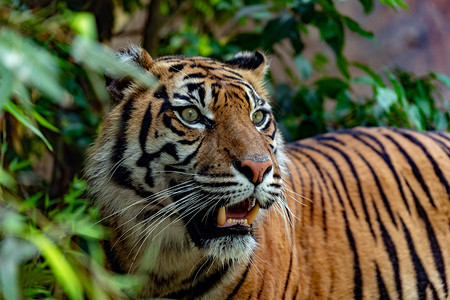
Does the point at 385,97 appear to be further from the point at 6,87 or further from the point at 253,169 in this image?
the point at 6,87

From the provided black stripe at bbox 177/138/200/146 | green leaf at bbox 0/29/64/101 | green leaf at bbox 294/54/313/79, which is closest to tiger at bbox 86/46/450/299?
black stripe at bbox 177/138/200/146

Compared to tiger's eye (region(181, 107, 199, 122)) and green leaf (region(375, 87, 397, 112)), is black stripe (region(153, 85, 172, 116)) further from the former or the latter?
green leaf (region(375, 87, 397, 112))

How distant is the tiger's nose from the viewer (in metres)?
1.68

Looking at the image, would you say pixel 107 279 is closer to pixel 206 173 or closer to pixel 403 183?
pixel 206 173

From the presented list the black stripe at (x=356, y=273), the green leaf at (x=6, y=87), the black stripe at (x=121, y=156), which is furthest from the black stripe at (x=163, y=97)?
the black stripe at (x=356, y=273)

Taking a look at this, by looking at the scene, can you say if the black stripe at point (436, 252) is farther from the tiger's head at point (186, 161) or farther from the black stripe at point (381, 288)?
the tiger's head at point (186, 161)

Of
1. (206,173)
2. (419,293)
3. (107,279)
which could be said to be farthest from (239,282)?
(419,293)

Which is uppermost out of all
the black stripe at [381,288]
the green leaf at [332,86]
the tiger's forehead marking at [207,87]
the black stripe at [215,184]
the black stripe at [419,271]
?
the green leaf at [332,86]

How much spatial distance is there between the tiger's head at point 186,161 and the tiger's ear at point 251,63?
230 mm

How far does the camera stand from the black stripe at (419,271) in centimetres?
250

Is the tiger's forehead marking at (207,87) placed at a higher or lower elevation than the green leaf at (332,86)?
lower

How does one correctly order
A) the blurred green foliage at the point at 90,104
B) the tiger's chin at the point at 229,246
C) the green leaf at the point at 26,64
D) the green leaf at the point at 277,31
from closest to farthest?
1. the green leaf at the point at 26,64
2. the blurred green foliage at the point at 90,104
3. the tiger's chin at the point at 229,246
4. the green leaf at the point at 277,31

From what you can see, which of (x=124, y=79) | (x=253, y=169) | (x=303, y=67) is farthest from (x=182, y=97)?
(x=303, y=67)

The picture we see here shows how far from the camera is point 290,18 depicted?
3.49 m
